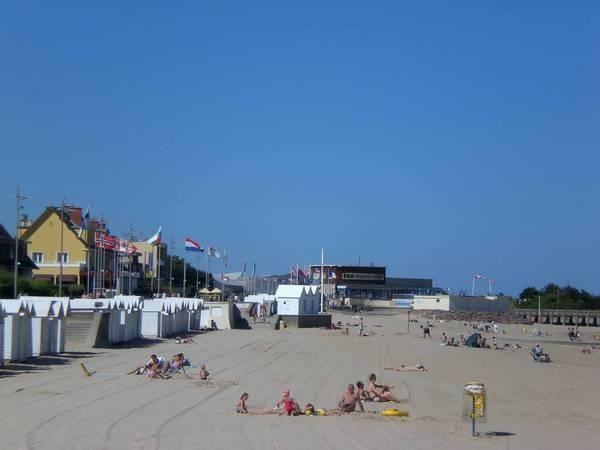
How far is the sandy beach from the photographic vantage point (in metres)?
16.1

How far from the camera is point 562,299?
145 meters

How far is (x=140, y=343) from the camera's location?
4397 cm

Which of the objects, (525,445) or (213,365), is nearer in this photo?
(525,445)

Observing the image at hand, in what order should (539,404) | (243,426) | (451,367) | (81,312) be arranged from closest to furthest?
(243,426) → (539,404) → (451,367) → (81,312)

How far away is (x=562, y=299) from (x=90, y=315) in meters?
117

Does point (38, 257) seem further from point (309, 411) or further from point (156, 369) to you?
point (309, 411)

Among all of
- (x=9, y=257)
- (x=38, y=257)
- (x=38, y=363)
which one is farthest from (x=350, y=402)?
(x=38, y=257)

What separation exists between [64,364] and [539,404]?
53.0 ft

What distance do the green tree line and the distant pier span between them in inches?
640

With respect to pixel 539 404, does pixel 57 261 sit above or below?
above

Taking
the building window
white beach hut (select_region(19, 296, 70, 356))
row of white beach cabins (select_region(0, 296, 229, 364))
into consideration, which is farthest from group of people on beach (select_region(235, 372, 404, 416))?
the building window

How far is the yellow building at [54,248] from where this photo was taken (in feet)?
231

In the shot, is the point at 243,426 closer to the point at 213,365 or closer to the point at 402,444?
the point at 402,444

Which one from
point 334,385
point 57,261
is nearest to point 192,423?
point 334,385
